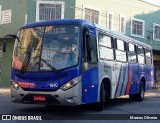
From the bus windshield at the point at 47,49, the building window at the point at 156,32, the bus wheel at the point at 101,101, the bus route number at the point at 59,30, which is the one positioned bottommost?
the bus wheel at the point at 101,101

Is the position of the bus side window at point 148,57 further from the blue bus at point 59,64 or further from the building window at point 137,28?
the building window at point 137,28

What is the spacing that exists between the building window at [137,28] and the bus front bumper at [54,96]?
2254 centimetres

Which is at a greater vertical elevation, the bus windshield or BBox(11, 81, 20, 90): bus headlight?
the bus windshield

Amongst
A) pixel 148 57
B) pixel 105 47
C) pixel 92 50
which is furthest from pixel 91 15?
pixel 92 50

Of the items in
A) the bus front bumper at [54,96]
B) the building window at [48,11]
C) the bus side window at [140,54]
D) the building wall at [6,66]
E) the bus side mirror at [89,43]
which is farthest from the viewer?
the building wall at [6,66]

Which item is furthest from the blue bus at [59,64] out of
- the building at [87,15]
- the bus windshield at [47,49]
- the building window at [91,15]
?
the building window at [91,15]

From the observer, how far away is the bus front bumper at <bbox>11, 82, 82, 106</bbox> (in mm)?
10617

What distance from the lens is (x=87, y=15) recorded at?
1080 inches

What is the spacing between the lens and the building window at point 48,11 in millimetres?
26156

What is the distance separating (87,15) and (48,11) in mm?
3145

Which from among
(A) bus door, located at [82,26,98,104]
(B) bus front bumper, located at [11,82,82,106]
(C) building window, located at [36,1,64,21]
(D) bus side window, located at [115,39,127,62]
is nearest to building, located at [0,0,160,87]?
(C) building window, located at [36,1,64,21]

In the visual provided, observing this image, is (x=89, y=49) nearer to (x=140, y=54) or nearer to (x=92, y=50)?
(x=92, y=50)

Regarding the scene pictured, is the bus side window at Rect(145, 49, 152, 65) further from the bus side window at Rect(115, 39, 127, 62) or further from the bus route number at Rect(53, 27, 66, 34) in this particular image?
the bus route number at Rect(53, 27, 66, 34)

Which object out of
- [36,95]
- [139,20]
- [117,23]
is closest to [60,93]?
[36,95]
